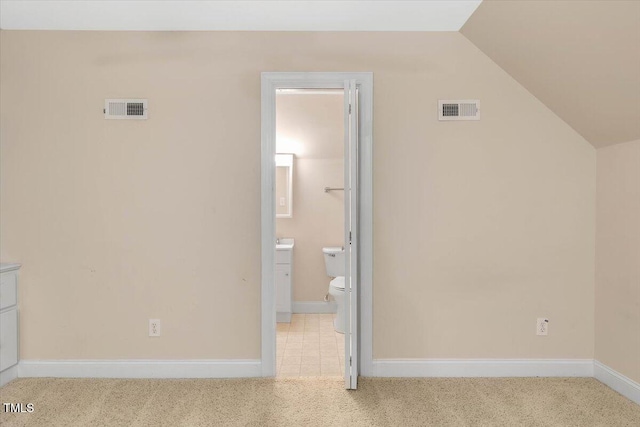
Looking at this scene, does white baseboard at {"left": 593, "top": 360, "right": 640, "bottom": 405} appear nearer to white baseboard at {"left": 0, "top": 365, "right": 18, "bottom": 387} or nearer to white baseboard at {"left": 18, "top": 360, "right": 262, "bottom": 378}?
white baseboard at {"left": 18, "top": 360, "right": 262, "bottom": 378}

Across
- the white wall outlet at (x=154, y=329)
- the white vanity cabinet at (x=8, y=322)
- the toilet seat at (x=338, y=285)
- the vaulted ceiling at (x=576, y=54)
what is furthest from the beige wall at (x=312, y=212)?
the white vanity cabinet at (x=8, y=322)

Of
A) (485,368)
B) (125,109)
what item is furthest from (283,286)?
(125,109)

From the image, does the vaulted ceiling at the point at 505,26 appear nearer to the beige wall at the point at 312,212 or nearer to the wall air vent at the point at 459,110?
the wall air vent at the point at 459,110

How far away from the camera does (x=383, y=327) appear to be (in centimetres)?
279

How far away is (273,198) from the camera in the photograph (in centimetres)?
276

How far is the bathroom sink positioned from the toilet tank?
1.27ft

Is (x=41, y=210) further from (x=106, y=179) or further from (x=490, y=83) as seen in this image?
(x=490, y=83)

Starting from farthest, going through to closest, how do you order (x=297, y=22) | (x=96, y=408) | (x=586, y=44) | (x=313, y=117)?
(x=313, y=117) → (x=297, y=22) → (x=96, y=408) → (x=586, y=44)

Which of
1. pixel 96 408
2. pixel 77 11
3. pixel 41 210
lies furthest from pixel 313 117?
pixel 96 408

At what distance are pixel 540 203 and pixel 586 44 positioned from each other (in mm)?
1045

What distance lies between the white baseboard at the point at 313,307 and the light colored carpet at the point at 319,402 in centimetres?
172

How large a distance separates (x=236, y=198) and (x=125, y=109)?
3.13 ft

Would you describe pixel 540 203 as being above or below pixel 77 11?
below

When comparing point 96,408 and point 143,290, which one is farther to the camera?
point 143,290
